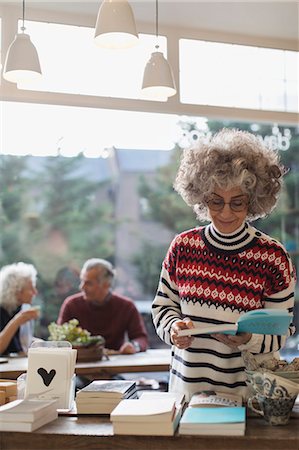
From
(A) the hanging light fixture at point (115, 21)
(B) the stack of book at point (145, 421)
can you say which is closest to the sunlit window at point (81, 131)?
(A) the hanging light fixture at point (115, 21)

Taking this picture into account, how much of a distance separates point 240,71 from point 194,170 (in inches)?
119

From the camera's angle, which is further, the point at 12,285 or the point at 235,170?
the point at 12,285

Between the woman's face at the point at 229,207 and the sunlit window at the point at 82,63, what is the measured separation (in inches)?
98.9

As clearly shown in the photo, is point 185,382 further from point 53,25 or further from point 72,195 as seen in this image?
point 72,195

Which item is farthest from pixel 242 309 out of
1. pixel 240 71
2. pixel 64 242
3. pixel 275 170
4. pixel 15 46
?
pixel 64 242

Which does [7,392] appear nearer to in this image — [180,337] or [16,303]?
[180,337]

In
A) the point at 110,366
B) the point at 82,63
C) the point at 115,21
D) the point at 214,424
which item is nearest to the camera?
the point at 214,424

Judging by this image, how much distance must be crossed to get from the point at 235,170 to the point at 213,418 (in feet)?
2.83

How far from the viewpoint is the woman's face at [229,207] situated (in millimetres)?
2234

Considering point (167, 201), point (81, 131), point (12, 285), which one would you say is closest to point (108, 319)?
point (12, 285)

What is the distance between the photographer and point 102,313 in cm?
471

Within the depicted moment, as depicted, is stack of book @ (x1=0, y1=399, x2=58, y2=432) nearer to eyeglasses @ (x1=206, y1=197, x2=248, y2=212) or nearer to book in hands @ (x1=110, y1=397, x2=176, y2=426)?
book in hands @ (x1=110, y1=397, x2=176, y2=426)

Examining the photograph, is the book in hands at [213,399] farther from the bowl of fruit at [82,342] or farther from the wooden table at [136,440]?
the bowl of fruit at [82,342]

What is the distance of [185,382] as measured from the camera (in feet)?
7.21
